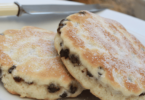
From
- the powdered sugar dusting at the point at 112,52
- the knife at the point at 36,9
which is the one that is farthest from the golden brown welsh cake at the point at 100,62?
the knife at the point at 36,9

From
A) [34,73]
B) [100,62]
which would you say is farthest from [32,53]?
[100,62]

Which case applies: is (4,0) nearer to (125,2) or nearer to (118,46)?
(118,46)

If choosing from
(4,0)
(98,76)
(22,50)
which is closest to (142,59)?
(98,76)

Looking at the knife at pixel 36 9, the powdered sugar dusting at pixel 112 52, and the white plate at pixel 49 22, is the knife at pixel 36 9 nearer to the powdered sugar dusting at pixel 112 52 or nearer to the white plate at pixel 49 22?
the white plate at pixel 49 22

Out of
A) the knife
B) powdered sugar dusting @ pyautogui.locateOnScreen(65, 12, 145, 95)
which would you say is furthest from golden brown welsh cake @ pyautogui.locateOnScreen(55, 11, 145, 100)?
the knife

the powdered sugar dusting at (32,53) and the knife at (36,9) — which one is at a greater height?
the knife at (36,9)

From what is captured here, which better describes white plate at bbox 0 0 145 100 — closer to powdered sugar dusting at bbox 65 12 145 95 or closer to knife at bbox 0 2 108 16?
knife at bbox 0 2 108 16
